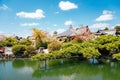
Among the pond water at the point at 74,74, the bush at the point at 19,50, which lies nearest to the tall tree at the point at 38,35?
the bush at the point at 19,50

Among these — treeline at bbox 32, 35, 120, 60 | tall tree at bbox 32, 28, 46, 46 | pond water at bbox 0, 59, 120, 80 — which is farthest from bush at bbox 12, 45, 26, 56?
pond water at bbox 0, 59, 120, 80

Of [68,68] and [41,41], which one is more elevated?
[41,41]

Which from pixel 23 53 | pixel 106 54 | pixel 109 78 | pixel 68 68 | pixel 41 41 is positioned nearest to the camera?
pixel 109 78

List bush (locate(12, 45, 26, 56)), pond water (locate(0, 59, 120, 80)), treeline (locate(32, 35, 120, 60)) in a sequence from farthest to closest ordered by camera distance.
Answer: bush (locate(12, 45, 26, 56)) → treeline (locate(32, 35, 120, 60)) → pond water (locate(0, 59, 120, 80))

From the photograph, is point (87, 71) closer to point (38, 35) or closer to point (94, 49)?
point (94, 49)

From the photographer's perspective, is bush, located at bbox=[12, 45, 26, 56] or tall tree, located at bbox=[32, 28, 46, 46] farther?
tall tree, located at bbox=[32, 28, 46, 46]

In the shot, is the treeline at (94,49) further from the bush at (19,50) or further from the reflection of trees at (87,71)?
the bush at (19,50)

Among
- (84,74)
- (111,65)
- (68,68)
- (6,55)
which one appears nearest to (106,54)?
(111,65)

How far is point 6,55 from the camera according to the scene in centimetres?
2345

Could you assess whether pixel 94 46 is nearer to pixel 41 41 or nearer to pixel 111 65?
pixel 111 65

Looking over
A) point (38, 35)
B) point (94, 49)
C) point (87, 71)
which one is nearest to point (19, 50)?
point (38, 35)

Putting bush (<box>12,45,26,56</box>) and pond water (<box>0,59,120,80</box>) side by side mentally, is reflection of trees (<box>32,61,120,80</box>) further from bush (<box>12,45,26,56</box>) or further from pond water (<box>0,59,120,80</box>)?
bush (<box>12,45,26,56</box>)

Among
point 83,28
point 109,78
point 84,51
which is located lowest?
point 109,78

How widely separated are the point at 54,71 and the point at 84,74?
6.96 feet
